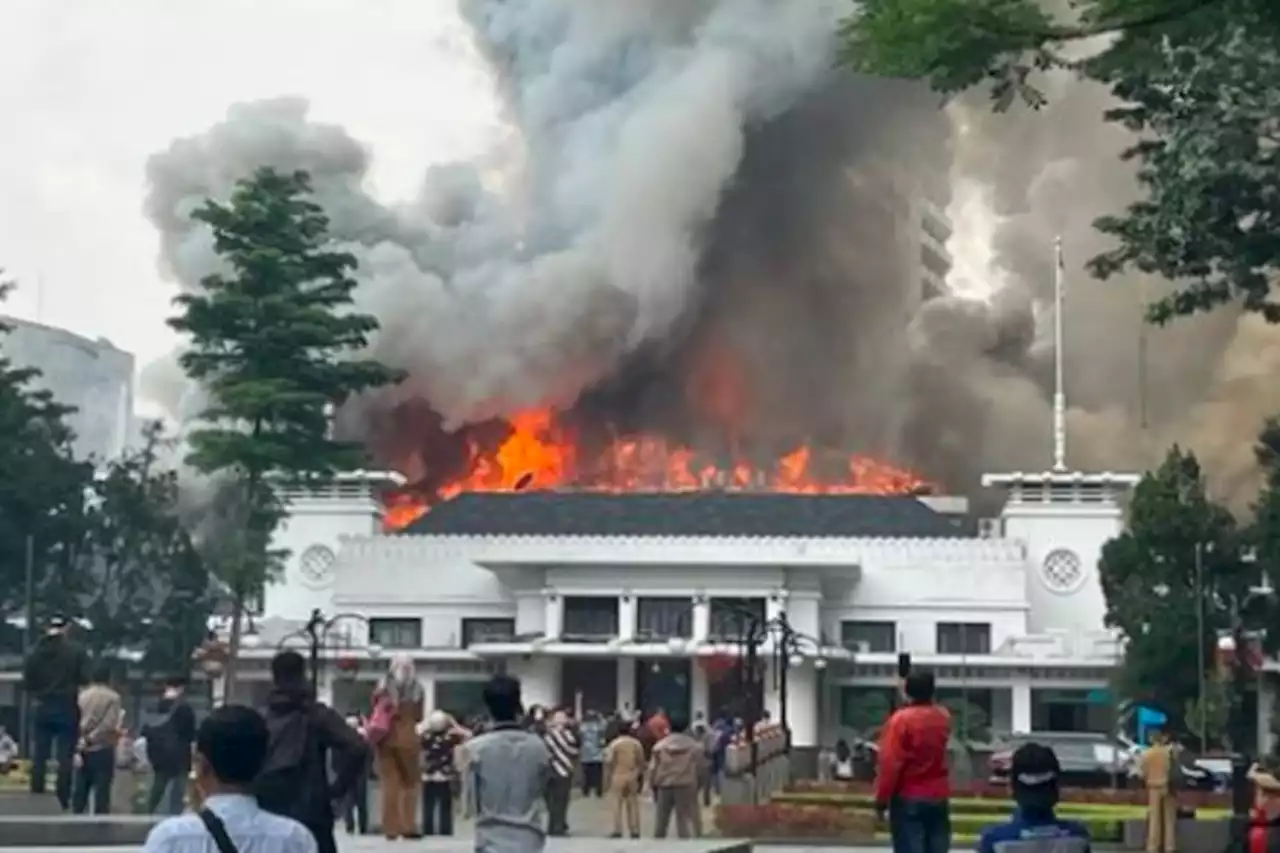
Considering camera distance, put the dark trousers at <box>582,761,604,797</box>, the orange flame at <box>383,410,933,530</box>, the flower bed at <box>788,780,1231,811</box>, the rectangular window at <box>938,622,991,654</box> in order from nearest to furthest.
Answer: the flower bed at <box>788,780,1231,811</box> → the dark trousers at <box>582,761,604,797</box> → the rectangular window at <box>938,622,991,654</box> → the orange flame at <box>383,410,933,530</box>

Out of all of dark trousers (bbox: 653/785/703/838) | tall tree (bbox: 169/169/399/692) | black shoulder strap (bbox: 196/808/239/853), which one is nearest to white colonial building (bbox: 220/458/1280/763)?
tall tree (bbox: 169/169/399/692)

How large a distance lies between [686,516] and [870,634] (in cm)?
751

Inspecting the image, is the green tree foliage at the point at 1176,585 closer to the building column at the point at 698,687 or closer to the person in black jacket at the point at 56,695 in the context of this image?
the building column at the point at 698,687

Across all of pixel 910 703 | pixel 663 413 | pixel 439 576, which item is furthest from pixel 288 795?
pixel 663 413

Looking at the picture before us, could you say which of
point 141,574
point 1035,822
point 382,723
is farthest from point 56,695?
point 141,574

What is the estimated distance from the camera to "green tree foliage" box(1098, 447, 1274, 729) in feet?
190

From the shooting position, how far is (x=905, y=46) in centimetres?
1303

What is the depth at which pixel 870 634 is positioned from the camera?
7131 centimetres

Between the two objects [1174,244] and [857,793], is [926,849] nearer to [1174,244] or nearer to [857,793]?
[1174,244]

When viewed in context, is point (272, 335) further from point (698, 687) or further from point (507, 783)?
point (507, 783)

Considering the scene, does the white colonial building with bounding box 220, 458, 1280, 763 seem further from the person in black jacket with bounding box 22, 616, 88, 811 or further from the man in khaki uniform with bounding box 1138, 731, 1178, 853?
the person in black jacket with bounding box 22, 616, 88, 811

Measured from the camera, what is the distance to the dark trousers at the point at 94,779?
21.2m

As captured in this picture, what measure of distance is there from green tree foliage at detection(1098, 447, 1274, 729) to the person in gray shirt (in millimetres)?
46793

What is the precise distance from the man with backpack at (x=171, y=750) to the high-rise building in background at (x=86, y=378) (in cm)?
7182
